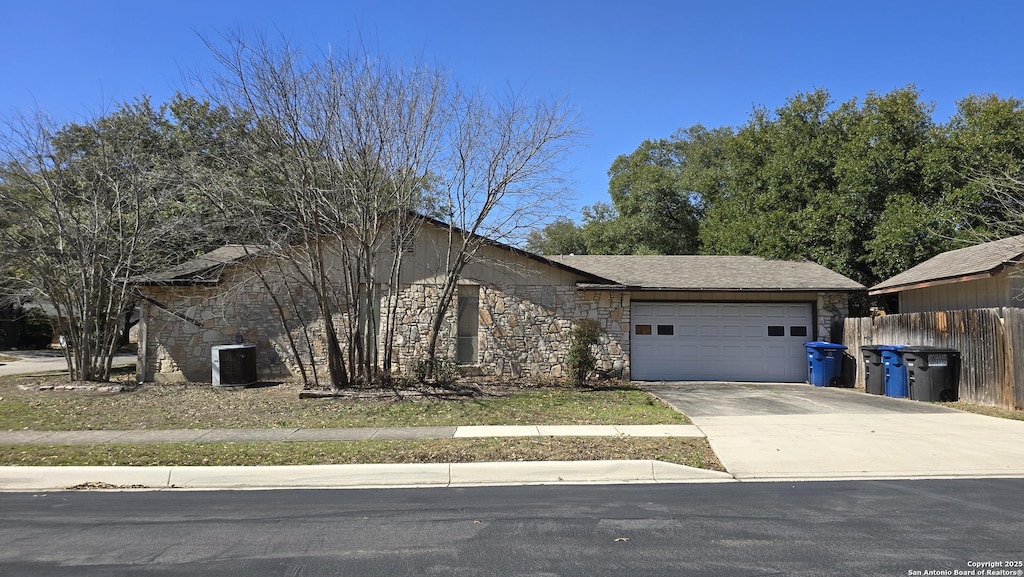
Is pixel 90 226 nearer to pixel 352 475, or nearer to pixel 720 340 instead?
pixel 352 475

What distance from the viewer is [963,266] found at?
49.1 ft

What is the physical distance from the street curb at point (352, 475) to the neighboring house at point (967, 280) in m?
10.2

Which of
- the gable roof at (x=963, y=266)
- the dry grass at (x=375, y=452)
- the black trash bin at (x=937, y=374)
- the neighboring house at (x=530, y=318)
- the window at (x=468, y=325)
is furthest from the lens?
the window at (x=468, y=325)

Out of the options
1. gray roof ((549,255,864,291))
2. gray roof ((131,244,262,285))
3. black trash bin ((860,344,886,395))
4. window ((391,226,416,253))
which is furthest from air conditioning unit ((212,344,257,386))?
black trash bin ((860,344,886,395))

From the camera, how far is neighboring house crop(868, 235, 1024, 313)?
1377cm

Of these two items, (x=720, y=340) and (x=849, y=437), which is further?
(x=720, y=340)

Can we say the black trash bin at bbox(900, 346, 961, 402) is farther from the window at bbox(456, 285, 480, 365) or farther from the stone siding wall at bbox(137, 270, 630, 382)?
the window at bbox(456, 285, 480, 365)

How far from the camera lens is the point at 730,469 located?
7.80 m

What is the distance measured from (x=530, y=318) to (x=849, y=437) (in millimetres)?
8430

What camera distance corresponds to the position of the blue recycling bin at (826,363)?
16.0m

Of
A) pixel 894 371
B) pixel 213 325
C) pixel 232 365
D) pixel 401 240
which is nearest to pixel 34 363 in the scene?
pixel 213 325

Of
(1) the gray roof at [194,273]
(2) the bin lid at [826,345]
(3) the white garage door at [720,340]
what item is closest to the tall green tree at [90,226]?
(1) the gray roof at [194,273]

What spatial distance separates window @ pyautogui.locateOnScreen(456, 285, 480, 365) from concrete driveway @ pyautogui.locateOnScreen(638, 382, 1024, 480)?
201 inches

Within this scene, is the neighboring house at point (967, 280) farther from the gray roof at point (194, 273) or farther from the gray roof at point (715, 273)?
the gray roof at point (194, 273)
